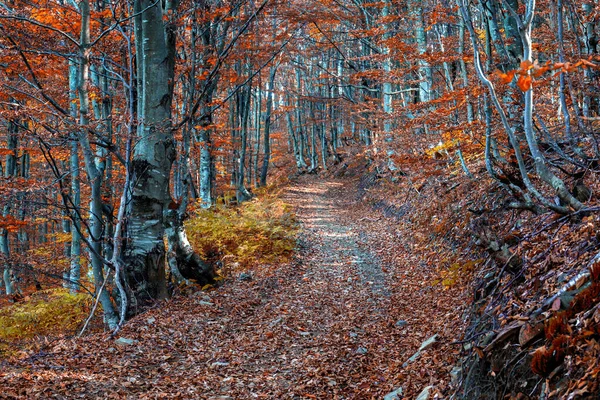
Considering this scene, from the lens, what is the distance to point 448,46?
982cm

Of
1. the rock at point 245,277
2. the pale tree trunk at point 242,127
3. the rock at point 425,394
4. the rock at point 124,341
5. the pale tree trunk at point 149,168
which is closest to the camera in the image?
the rock at point 425,394

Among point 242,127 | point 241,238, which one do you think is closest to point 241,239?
point 241,238

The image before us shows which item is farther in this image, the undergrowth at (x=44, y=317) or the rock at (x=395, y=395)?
the undergrowth at (x=44, y=317)

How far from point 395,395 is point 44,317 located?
9.78 metres

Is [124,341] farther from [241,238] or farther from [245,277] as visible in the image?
[241,238]

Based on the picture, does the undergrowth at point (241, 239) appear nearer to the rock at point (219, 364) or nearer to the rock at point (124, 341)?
the rock at point (124, 341)

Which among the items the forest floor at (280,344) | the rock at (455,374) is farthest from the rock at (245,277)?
the rock at (455,374)

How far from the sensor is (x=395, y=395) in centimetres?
424

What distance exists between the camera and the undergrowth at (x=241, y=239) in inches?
418

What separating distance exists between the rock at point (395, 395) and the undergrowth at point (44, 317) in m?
7.78

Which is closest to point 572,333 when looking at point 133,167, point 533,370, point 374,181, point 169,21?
point 533,370

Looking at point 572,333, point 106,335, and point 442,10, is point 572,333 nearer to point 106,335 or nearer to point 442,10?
point 106,335

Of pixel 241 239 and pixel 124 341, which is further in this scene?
pixel 241 239

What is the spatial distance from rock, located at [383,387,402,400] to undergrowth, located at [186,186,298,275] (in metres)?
6.03
